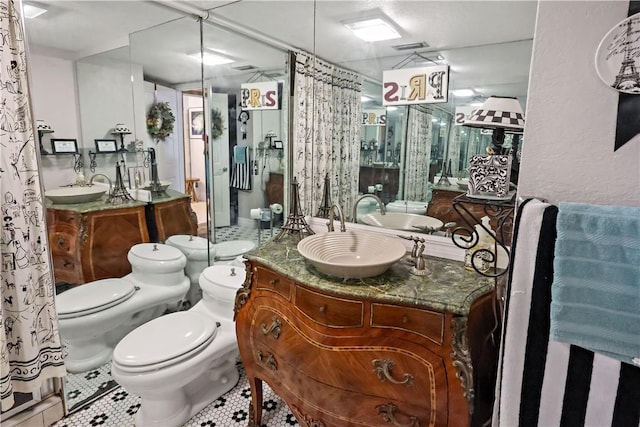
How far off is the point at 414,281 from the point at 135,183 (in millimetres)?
2170

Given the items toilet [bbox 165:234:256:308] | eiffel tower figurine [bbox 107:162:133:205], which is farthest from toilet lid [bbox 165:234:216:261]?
eiffel tower figurine [bbox 107:162:133:205]

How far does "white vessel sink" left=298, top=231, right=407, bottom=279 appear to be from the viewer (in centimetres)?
136

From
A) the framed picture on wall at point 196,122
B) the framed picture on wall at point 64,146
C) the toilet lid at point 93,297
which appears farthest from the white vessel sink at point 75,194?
the framed picture on wall at point 196,122

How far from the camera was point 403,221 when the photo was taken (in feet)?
5.70

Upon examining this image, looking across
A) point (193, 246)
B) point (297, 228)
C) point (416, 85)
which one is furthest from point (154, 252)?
point (416, 85)

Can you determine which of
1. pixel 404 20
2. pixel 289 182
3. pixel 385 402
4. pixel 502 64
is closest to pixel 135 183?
pixel 289 182

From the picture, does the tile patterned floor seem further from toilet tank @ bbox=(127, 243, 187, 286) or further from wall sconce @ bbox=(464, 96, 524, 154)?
wall sconce @ bbox=(464, 96, 524, 154)

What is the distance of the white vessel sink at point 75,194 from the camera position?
6.57 feet

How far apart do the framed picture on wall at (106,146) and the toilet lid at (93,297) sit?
0.87 m

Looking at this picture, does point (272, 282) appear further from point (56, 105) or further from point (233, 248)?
point (56, 105)

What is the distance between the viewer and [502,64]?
1.39 metres

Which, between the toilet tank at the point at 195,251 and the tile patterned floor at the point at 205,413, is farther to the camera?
the toilet tank at the point at 195,251

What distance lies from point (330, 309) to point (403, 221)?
64 centimetres

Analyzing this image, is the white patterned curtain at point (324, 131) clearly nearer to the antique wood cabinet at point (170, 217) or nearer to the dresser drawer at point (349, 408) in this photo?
the dresser drawer at point (349, 408)
